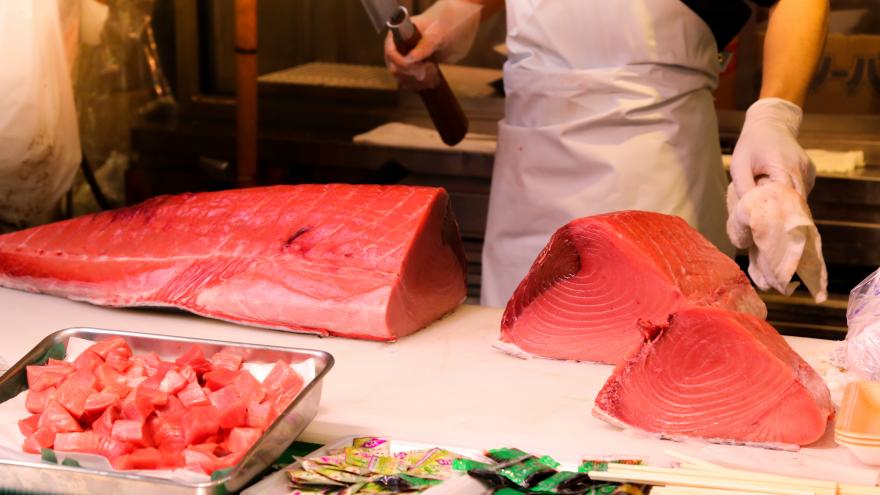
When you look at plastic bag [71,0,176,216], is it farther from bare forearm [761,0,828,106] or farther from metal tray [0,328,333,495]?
bare forearm [761,0,828,106]

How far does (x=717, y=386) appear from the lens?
1858 millimetres

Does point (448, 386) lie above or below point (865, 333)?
below

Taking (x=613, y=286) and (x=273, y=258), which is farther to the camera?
(x=273, y=258)

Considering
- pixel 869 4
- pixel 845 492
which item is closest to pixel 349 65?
pixel 869 4

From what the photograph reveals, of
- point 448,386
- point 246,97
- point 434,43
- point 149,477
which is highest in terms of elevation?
point 434,43

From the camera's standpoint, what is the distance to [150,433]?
5.42 ft

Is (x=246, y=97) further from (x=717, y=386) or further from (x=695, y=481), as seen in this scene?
(x=695, y=481)

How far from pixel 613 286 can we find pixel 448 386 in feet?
1.25

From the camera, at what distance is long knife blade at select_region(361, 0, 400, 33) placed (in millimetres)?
3027

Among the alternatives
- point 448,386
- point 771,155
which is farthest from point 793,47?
point 448,386

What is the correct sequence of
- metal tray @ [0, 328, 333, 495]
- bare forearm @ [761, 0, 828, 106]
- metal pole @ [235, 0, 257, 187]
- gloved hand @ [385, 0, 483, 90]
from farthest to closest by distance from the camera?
metal pole @ [235, 0, 257, 187]
gloved hand @ [385, 0, 483, 90]
bare forearm @ [761, 0, 828, 106]
metal tray @ [0, 328, 333, 495]

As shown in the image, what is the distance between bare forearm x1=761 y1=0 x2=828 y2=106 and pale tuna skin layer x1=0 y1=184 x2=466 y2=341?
853 millimetres

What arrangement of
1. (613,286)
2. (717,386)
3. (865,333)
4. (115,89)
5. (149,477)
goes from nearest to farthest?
(149,477) < (717,386) < (865,333) < (613,286) < (115,89)

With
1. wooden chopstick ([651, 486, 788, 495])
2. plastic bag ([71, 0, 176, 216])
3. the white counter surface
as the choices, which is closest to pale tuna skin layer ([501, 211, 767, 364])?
the white counter surface
